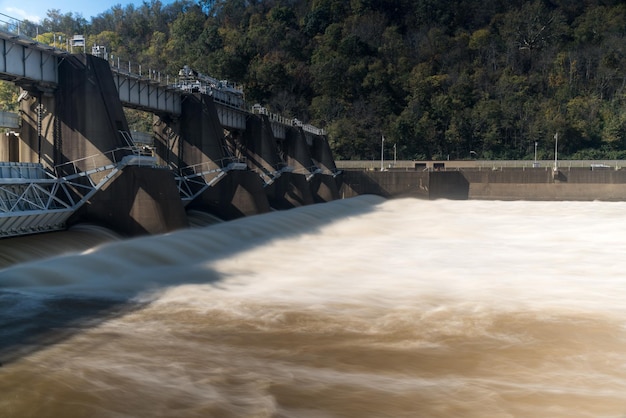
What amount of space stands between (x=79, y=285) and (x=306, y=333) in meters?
7.85

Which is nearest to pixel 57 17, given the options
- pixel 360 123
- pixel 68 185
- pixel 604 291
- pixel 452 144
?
pixel 360 123

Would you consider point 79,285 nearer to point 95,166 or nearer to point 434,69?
point 95,166

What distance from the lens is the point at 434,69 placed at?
11056 cm

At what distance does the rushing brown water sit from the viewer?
9789 mm

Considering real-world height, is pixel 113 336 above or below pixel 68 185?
below

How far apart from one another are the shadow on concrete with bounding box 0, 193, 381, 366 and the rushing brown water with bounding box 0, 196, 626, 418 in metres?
0.06

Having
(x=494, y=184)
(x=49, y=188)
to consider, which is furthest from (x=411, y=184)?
(x=49, y=188)

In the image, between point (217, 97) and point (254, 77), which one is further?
point (254, 77)

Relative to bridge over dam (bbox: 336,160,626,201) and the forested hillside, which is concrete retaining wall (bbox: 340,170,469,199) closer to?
bridge over dam (bbox: 336,160,626,201)

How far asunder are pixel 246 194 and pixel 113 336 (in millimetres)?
24016

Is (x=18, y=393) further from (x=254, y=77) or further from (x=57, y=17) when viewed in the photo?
(x=57, y=17)

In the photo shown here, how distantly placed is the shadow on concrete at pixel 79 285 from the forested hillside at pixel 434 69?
68.5 metres

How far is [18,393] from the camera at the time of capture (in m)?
9.64

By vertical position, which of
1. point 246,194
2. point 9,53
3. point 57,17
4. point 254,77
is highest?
point 57,17
